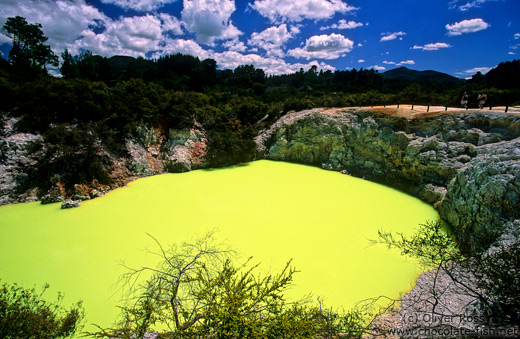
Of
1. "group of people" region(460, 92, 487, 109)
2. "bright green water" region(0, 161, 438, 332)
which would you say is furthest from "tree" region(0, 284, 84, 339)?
"group of people" region(460, 92, 487, 109)

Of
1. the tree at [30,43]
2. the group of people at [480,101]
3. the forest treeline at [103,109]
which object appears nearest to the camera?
the forest treeline at [103,109]

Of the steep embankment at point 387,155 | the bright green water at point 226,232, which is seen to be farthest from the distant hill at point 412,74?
the bright green water at point 226,232

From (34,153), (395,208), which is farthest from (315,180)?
(34,153)

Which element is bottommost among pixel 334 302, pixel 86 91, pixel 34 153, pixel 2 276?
pixel 334 302

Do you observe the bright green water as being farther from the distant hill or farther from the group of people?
the distant hill

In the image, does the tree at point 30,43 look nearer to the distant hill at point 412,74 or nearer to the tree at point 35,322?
the tree at point 35,322

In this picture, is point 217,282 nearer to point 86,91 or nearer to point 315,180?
point 315,180
